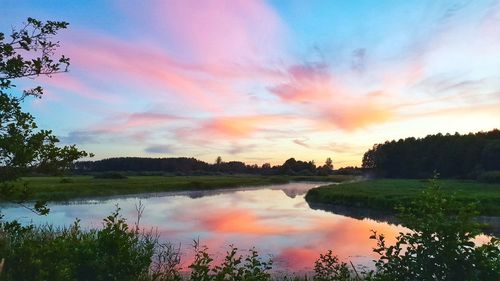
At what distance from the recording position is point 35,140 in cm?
736

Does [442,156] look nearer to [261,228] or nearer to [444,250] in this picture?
[261,228]

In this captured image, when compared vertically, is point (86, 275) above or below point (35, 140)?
below

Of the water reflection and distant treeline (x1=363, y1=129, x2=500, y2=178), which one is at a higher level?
distant treeline (x1=363, y1=129, x2=500, y2=178)

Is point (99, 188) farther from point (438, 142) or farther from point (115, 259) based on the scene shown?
point (438, 142)

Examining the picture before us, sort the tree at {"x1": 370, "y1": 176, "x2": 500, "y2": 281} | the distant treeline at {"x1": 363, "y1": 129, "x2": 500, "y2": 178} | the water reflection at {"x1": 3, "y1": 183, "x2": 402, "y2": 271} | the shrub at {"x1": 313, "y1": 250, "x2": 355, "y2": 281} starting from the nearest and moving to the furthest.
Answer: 1. the tree at {"x1": 370, "y1": 176, "x2": 500, "y2": 281}
2. the shrub at {"x1": 313, "y1": 250, "x2": 355, "y2": 281}
3. the water reflection at {"x1": 3, "y1": 183, "x2": 402, "y2": 271}
4. the distant treeline at {"x1": 363, "y1": 129, "x2": 500, "y2": 178}

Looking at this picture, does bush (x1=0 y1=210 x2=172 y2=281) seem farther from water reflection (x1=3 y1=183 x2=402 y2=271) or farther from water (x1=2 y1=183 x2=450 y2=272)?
water reflection (x1=3 y1=183 x2=402 y2=271)

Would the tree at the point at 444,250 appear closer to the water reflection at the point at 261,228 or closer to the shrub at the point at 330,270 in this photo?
the shrub at the point at 330,270

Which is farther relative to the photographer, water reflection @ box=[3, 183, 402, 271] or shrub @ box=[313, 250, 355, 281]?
water reflection @ box=[3, 183, 402, 271]

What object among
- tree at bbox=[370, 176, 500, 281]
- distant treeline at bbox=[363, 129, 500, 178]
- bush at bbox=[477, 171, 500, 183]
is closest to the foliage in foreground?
tree at bbox=[370, 176, 500, 281]

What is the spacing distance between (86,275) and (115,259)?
0.61m

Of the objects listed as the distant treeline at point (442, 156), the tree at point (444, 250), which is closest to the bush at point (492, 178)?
the distant treeline at point (442, 156)

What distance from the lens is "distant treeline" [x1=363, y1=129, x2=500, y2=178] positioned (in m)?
107

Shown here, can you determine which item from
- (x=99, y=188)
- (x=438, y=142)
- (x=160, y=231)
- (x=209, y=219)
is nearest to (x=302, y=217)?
(x=209, y=219)

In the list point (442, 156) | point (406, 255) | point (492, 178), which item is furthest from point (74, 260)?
point (442, 156)
